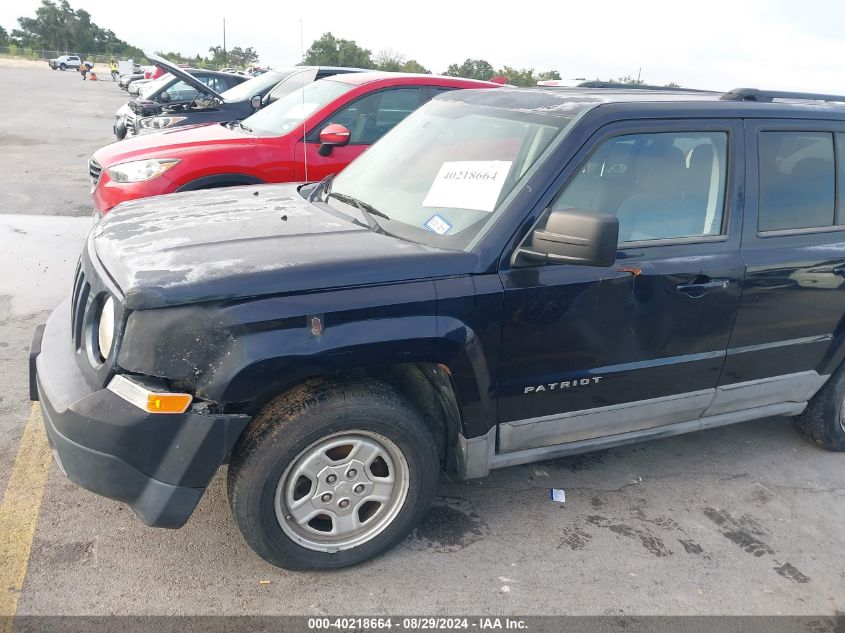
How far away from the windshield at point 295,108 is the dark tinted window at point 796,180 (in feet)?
13.5

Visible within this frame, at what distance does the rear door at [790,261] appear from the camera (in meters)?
3.24

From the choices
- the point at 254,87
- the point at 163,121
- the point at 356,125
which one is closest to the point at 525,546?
the point at 356,125

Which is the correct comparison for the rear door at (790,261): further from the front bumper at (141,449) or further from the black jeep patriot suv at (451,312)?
the front bumper at (141,449)

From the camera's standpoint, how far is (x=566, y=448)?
10.3 feet

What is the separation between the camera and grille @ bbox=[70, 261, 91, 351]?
9.12 feet

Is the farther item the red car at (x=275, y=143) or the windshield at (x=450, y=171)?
the red car at (x=275, y=143)

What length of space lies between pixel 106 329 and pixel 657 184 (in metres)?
2.41

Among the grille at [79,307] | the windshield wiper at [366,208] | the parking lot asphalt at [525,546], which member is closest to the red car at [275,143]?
the parking lot asphalt at [525,546]

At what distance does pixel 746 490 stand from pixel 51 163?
11540mm

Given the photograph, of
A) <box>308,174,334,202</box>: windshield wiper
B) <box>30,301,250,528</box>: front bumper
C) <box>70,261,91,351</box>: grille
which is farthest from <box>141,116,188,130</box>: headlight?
<box>30,301,250,528</box>: front bumper

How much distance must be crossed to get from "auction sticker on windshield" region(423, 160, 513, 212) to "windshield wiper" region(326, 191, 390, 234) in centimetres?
24

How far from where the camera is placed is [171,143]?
19.2ft

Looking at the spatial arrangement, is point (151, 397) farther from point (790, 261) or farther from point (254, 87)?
point (254, 87)

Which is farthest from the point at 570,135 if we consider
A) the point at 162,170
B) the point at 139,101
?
the point at 139,101
